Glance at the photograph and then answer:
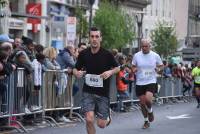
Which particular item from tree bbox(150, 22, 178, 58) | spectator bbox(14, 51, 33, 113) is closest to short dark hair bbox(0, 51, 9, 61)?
spectator bbox(14, 51, 33, 113)

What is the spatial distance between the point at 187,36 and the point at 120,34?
133ft

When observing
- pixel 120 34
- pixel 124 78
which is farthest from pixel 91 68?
pixel 120 34

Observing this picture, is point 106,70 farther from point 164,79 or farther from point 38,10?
point 38,10

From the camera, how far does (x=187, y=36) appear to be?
299 feet

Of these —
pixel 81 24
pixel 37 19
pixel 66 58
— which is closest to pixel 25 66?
pixel 66 58

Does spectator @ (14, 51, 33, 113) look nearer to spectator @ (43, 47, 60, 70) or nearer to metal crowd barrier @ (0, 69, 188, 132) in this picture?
metal crowd barrier @ (0, 69, 188, 132)

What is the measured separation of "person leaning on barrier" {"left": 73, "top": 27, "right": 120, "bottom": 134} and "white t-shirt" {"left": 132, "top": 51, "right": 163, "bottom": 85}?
15.1ft

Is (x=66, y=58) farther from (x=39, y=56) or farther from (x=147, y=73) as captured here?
(x=147, y=73)

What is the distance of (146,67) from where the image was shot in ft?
53.1

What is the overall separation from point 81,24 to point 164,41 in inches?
918

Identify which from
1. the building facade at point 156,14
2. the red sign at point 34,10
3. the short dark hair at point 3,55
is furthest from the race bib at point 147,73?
the building facade at point 156,14

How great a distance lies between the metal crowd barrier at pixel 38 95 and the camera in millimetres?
14577

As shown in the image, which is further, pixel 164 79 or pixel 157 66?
pixel 164 79

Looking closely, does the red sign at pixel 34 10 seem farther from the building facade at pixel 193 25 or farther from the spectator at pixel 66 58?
the building facade at pixel 193 25
